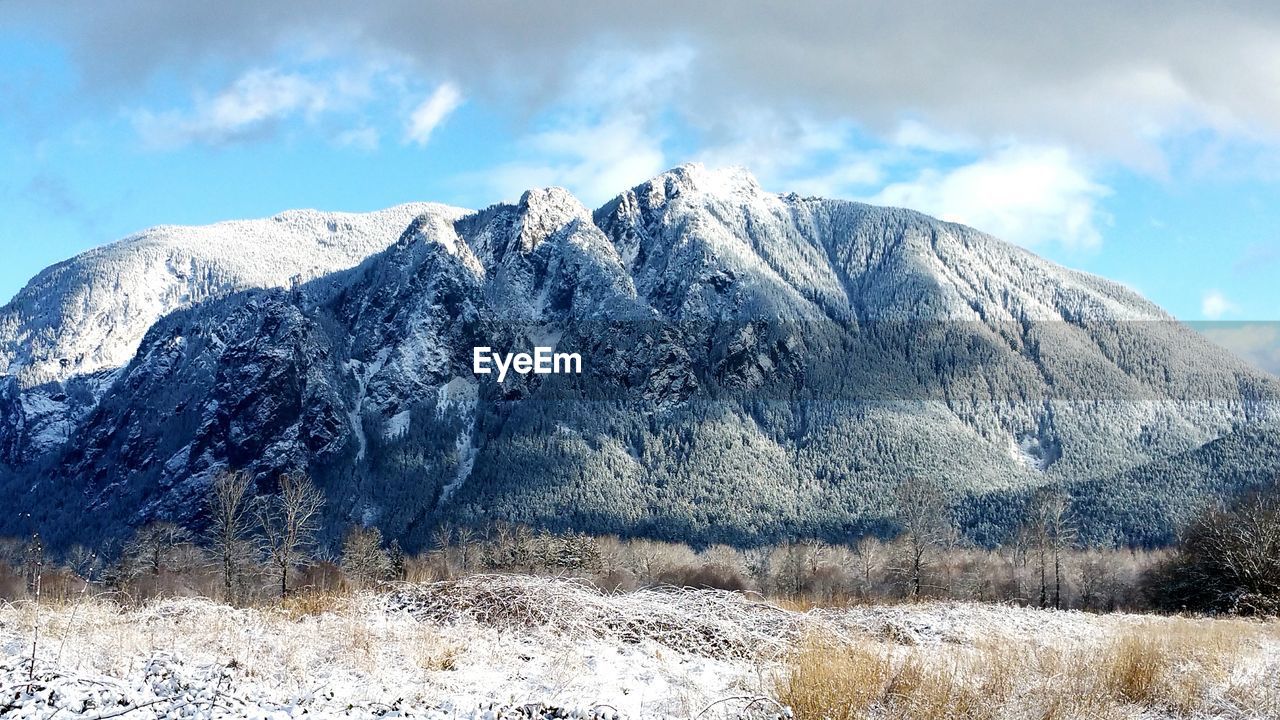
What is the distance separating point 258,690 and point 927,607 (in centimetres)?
1473

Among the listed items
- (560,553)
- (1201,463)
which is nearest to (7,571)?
(560,553)

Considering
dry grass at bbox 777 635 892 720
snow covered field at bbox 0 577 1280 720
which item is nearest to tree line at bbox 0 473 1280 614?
snow covered field at bbox 0 577 1280 720

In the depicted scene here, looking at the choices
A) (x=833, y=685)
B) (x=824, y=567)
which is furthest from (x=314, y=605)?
(x=824, y=567)

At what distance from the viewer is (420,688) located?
10.6 m

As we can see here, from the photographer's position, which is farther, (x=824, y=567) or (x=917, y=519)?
(x=824, y=567)

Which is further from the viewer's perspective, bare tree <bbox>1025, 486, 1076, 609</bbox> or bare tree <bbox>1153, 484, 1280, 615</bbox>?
bare tree <bbox>1025, 486, 1076, 609</bbox>

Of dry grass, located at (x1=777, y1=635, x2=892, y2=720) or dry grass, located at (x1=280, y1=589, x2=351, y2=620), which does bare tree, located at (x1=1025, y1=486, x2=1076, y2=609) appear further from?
dry grass, located at (x1=777, y1=635, x2=892, y2=720)

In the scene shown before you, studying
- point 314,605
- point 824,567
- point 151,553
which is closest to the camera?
point 314,605

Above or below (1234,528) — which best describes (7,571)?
below

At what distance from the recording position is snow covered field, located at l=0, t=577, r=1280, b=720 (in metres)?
9.86

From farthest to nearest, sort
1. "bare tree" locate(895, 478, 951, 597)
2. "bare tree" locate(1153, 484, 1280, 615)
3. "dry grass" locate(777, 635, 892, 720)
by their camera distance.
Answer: "bare tree" locate(895, 478, 951, 597)
"bare tree" locate(1153, 484, 1280, 615)
"dry grass" locate(777, 635, 892, 720)

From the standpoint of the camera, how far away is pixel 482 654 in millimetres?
12180

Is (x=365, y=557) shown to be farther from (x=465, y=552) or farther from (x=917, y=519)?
(x=917, y=519)

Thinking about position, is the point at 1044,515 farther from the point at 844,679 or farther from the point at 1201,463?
the point at 1201,463
